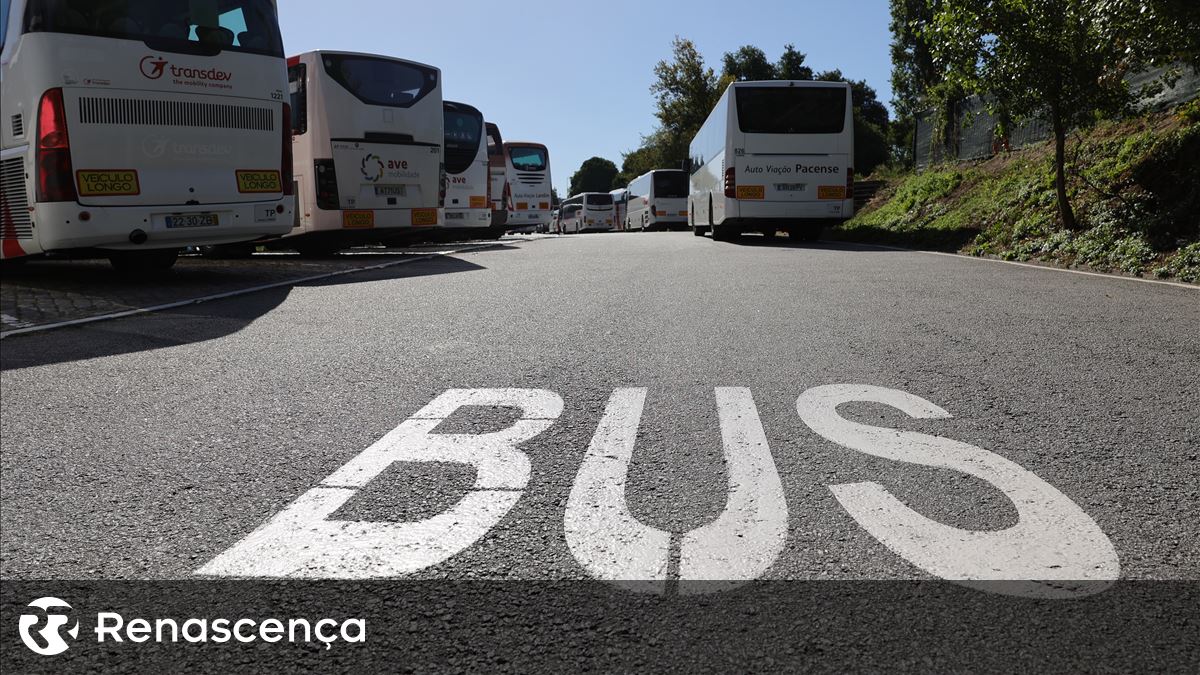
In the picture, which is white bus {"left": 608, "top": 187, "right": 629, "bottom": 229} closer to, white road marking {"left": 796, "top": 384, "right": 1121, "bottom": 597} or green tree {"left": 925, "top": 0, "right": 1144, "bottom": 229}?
green tree {"left": 925, "top": 0, "right": 1144, "bottom": 229}

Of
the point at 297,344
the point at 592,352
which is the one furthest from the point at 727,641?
the point at 297,344

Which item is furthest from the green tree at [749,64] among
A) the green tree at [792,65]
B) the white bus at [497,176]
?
the white bus at [497,176]

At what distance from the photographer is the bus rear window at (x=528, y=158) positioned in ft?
127

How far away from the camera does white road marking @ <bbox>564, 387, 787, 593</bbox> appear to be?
8.03ft

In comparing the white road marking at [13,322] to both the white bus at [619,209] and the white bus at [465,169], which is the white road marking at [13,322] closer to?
the white bus at [465,169]

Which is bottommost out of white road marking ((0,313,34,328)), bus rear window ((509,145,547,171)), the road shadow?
the road shadow

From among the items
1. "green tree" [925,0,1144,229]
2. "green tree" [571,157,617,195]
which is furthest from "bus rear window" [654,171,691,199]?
"green tree" [571,157,617,195]

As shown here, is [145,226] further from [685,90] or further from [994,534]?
[685,90]

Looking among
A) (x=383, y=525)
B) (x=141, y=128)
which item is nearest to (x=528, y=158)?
(x=141, y=128)

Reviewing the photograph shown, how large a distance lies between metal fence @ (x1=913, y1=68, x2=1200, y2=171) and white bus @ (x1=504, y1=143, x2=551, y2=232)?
1579cm

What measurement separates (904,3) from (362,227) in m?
34.3

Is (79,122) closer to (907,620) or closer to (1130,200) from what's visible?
(907,620)

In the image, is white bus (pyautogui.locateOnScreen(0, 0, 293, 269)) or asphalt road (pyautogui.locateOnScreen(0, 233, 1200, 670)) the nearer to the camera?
asphalt road (pyautogui.locateOnScreen(0, 233, 1200, 670))

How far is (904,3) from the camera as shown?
4209 centimetres
